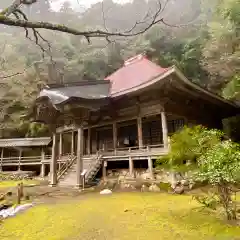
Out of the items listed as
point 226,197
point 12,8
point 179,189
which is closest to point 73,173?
point 179,189

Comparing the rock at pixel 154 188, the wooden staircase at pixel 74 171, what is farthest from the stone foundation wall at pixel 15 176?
the rock at pixel 154 188

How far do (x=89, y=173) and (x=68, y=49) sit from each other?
88.4ft

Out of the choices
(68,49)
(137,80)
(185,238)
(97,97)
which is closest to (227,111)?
(137,80)

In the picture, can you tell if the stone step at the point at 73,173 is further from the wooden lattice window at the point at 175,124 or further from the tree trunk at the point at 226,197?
the tree trunk at the point at 226,197

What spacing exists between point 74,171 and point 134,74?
7.54m

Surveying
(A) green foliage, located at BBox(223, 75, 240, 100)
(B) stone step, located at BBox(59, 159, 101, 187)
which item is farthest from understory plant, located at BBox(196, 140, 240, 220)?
(B) stone step, located at BBox(59, 159, 101, 187)

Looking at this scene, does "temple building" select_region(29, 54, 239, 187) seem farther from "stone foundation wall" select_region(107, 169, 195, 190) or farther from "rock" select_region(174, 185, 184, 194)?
"rock" select_region(174, 185, 184, 194)

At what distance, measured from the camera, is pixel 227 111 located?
1817cm

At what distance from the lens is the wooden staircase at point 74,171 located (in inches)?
532

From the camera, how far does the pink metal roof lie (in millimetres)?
15258

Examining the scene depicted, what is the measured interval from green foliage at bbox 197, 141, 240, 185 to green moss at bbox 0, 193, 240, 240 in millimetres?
1044

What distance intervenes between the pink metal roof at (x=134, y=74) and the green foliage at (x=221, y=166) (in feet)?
31.6

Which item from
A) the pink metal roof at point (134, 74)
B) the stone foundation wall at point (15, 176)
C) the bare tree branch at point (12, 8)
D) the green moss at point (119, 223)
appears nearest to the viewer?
the bare tree branch at point (12, 8)

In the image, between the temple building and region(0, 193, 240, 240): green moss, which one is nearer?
region(0, 193, 240, 240): green moss
